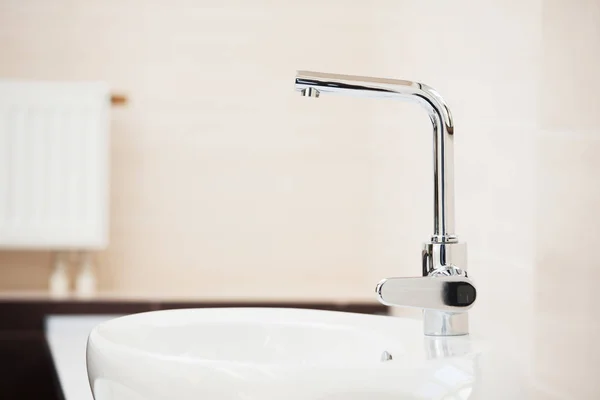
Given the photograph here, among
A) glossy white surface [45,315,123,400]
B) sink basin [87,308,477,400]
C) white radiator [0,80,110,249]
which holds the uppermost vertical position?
white radiator [0,80,110,249]

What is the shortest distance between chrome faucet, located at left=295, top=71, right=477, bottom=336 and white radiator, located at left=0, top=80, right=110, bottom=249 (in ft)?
3.74

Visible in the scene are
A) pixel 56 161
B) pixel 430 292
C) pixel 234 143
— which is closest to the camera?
pixel 430 292

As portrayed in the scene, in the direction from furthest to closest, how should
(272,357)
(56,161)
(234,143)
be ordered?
(234,143) → (56,161) → (272,357)

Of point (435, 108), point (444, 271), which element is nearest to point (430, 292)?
point (444, 271)

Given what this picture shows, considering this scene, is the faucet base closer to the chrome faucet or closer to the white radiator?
the chrome faucet

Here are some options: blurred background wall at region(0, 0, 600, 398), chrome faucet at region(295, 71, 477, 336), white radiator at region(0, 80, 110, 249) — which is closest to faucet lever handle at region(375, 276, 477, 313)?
chrome faucet at region(295, 71, 477, 336)

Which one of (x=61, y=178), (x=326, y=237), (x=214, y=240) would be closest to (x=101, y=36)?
(x=61, y=178)

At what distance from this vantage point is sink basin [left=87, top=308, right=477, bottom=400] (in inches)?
24.4

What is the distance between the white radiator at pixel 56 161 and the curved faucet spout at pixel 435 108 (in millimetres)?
1141

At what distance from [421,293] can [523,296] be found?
0.30 meters

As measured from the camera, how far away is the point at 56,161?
6.10 ft

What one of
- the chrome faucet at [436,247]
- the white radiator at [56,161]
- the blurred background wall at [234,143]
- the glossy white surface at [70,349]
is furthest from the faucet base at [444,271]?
the white radiator at [56,161]

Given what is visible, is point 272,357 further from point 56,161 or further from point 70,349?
point 56,161

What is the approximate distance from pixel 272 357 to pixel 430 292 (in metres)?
0.22
